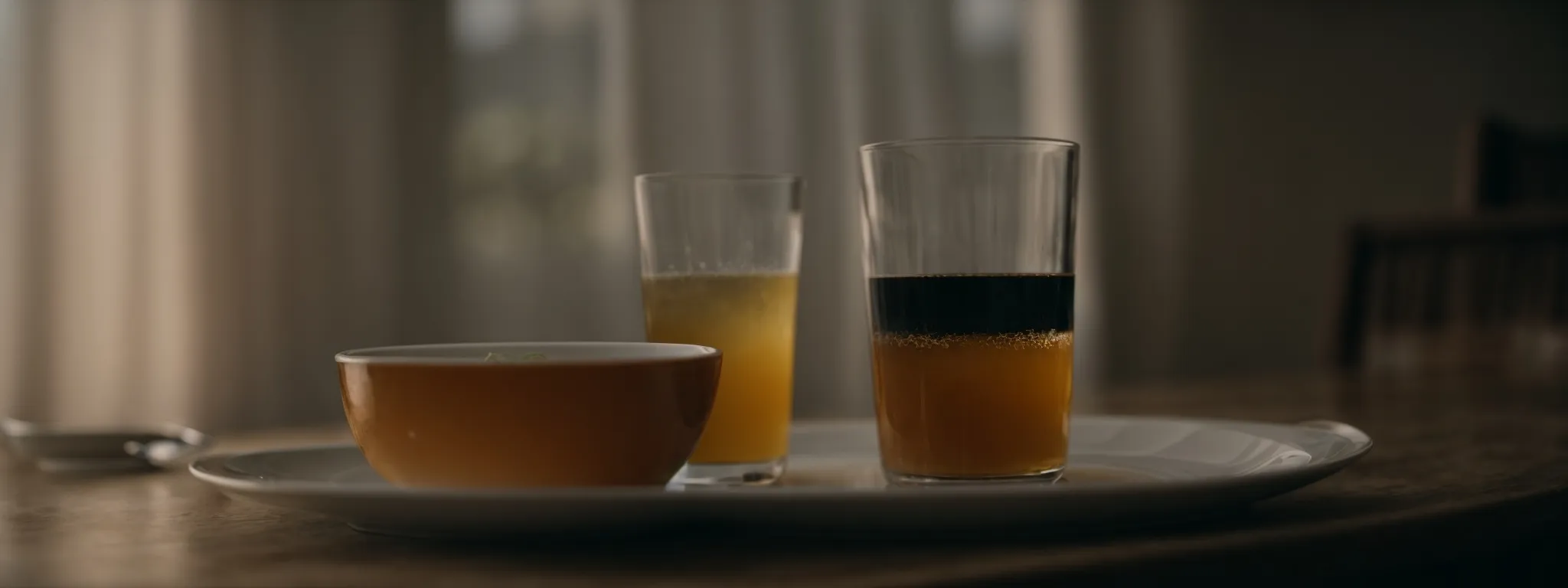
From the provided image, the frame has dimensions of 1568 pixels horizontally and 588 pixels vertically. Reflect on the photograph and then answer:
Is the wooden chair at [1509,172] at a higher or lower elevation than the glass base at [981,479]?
higher

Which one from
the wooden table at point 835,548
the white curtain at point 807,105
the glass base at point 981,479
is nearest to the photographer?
the wooden table at point 835,548

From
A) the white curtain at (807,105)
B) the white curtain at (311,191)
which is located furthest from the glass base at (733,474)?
the white curtain at (807,105)

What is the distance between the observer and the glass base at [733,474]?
71 cm

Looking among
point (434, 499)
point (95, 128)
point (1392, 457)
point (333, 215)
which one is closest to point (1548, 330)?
point (1392, 457)

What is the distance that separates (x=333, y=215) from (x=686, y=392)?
2297mm

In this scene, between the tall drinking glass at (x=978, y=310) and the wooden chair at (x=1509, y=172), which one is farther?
the wooden chair at (x=1509, y=172)

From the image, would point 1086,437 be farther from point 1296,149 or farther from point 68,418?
point 1296,149

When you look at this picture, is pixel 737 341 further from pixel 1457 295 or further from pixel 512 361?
pixel 1457 295

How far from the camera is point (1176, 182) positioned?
3980 millimetres

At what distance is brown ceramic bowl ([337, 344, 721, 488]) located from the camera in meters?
0.53

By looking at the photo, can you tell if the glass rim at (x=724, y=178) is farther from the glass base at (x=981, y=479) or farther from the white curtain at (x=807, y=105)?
the white curtain at (x=807, y=105)

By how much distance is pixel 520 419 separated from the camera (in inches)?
20.8

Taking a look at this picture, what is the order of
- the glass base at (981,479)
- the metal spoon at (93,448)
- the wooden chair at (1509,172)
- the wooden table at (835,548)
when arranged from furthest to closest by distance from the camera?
the wooden chair at (1509,172)
the metal spoon at (93,448)
the glass base at (981,479)
the wooden table at (835,548)

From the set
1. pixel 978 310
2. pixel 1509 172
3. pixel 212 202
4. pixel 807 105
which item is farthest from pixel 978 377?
pixel 807 105
